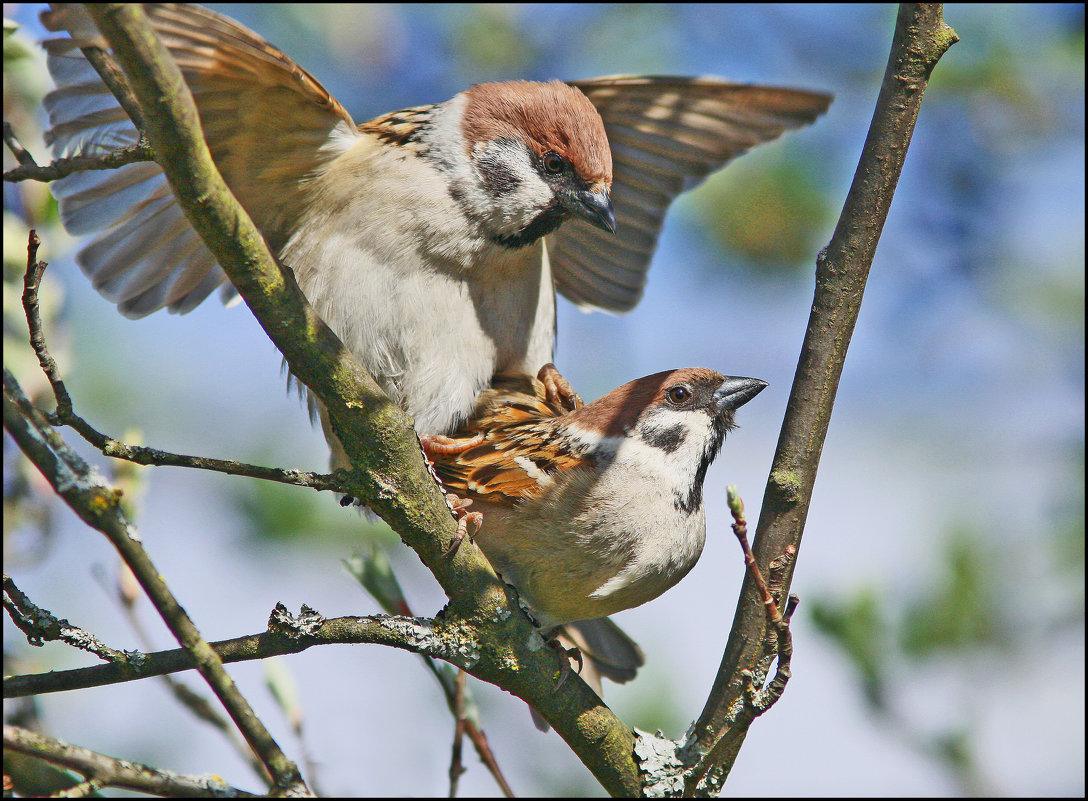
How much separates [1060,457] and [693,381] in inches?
97.6

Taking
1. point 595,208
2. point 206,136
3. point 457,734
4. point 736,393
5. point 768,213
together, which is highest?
point 768,213

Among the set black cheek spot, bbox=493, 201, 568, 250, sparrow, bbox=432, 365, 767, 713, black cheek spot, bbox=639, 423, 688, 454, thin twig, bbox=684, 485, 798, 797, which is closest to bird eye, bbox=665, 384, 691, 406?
sparrow, bbox=432, 365, 767, 713

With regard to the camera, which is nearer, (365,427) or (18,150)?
(365,427)

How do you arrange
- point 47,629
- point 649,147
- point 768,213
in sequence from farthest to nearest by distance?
point 768,213
point 649,147
point 47,629

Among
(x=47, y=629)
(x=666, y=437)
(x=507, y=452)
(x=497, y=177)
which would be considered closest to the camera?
(x=47, y=629)

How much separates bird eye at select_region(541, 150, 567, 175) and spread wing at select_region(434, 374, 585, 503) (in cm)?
76

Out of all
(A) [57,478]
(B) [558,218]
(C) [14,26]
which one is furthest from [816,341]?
(C) [14,26]

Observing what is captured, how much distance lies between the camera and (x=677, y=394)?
334cm

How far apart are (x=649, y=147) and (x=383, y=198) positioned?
1447mm

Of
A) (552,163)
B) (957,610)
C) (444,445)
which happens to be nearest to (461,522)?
(444,445)

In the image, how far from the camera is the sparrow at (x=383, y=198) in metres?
3.13

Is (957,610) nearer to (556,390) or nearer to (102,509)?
(556,390)

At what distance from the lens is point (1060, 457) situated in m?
4.74

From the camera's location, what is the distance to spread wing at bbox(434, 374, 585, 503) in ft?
9.72
